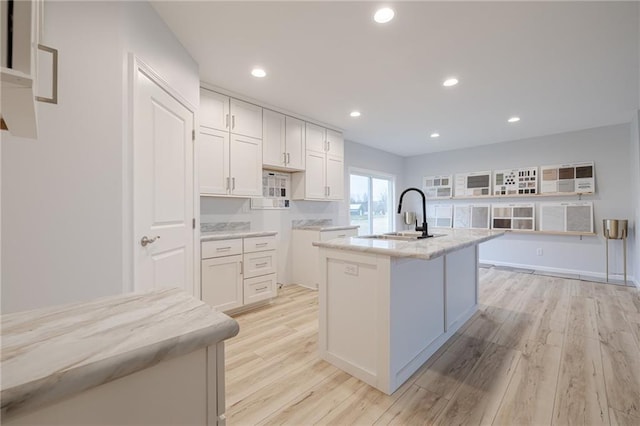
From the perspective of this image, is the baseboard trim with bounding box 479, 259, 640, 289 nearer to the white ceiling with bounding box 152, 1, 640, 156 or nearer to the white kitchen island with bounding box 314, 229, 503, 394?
the white ceiling with bounding box 152, 1, 640, 156

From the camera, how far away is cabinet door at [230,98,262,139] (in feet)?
10.2

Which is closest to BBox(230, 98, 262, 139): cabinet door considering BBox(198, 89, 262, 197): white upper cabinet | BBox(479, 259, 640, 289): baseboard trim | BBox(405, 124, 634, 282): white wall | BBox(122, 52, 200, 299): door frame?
BBox(198, 89, 262, 197): white upper cabinet

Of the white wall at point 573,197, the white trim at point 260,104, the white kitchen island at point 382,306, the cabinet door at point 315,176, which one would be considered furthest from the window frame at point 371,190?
the white kitchen island at point 382,306

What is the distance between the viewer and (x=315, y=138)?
4070 mm

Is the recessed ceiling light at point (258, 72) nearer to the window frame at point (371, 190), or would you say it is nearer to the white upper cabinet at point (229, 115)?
the white upper cabinet at point (229, 115)

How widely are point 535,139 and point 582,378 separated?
4.51 meters

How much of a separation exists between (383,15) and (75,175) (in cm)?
213

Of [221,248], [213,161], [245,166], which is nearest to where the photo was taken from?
[221,248]

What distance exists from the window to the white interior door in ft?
11.3

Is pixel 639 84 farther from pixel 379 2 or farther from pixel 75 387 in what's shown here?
pixel 75 387

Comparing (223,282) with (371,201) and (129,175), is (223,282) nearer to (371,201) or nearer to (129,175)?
(129,175)

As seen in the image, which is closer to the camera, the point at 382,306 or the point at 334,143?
the point at 382,306

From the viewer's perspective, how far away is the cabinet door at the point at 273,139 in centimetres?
341

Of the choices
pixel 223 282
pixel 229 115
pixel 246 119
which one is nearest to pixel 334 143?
pixel 246 119
